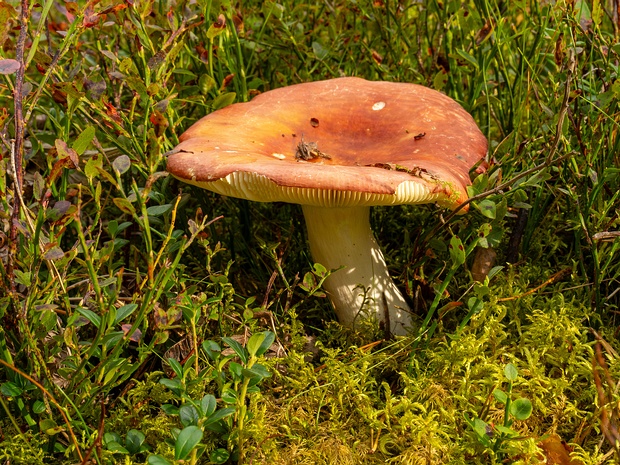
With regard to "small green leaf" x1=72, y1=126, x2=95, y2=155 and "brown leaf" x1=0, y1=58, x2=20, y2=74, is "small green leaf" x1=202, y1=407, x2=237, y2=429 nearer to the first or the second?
"small green leaf" x1=72, y1=126, x2=95, y2=155

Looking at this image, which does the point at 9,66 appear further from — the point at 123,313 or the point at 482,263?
the point at 482,263

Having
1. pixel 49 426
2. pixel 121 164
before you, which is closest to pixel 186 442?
pixel 49 426

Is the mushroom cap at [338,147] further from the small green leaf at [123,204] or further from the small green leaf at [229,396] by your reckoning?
the small green leaf at [229,396]

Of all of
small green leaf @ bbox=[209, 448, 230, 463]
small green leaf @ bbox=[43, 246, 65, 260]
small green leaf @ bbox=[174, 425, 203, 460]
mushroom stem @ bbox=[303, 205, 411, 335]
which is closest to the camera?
small green leaf @ bbox=[174, 425, 203, 460]

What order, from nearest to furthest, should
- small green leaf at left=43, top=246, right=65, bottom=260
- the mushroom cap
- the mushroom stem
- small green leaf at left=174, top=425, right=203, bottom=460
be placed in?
small green leaf at left=174, top=425, right=203, bottom=460 → small green leaf at left=43, top=246, right=65, bottom=260 → the mushroom cap → the mushroom stem

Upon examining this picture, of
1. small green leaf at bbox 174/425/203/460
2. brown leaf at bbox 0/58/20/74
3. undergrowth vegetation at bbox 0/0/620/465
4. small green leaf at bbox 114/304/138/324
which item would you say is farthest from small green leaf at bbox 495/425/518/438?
brown leaf at bbox 0/58/20/74

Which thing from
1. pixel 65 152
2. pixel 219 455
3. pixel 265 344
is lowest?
pixel 219 455
